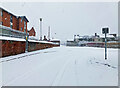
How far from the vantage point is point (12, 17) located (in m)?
29.4

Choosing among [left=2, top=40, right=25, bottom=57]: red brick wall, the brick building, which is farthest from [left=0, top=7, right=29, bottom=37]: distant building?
[left=2, top=40, right=25, bottom=57]: red brick wall

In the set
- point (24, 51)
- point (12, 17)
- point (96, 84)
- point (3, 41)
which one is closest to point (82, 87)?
point (96, 84)

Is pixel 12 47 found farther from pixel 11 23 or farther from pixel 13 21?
pixel 13 21

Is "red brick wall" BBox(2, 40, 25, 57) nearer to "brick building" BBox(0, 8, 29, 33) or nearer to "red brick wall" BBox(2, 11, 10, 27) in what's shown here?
"brick building" BBox(0, 8, 29, 33)

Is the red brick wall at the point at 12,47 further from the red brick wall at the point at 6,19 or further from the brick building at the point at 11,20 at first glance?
the red brick wall at the point at 6,19

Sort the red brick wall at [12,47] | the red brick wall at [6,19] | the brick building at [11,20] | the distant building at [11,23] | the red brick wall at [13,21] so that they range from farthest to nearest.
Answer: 1. the red brick wall at [13,21]
2. the red brick wall at [6,19]
3. the brick building at [11,20]
4. the distant building at [11,23]
5. the red brick wall at [12,47]

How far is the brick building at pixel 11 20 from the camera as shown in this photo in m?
24.6

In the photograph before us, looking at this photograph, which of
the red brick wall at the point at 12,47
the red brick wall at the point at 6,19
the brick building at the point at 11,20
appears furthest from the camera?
the red brick wall at the point at 6,19

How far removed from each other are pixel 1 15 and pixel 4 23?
2286 mm

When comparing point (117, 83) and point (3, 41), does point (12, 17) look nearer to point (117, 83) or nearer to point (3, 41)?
point (3, 41)

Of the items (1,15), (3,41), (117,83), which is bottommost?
(117,83)

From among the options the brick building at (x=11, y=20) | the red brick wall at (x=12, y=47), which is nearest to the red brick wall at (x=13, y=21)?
the brick building at (x=11, y=20)

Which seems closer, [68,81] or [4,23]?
[68,81]

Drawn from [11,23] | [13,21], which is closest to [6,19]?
[11,23]
